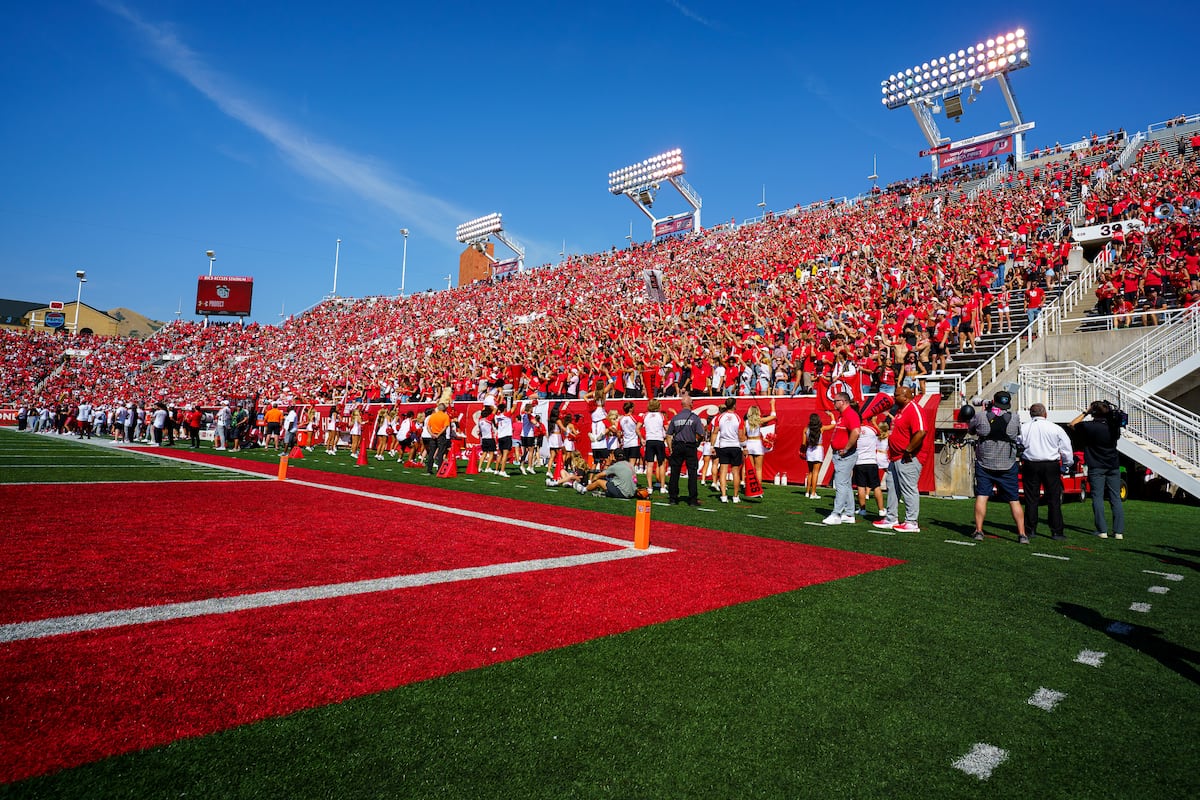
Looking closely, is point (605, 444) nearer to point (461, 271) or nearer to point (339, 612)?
point (339, 612)

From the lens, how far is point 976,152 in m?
35.0

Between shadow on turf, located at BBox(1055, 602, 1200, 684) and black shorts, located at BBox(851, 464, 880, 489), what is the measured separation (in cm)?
477

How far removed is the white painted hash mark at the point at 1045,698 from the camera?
3.11m

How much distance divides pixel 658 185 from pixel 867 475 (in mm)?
47372

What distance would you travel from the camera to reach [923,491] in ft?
44.2

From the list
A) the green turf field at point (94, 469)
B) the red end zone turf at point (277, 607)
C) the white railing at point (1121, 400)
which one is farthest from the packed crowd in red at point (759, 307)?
the green turf field at point (94, 469)

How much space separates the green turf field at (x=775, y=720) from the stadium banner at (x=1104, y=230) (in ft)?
62.7

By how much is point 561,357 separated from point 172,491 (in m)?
17.4

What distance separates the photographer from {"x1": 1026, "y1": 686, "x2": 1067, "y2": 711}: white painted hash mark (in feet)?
10.2

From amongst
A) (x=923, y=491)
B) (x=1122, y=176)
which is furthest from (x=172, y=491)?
(x=1122, y=176)

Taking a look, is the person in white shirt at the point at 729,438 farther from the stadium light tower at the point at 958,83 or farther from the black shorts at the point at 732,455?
the stadium light tower at the point at 958,83

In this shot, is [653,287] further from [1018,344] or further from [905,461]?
[905,461]

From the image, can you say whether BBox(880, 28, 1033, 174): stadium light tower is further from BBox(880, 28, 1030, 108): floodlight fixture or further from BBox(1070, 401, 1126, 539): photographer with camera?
BBox(1070, 401, 1126, 539): photographer with camera

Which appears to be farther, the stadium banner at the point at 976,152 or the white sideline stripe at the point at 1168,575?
the stadium banner at the point at 976,152
